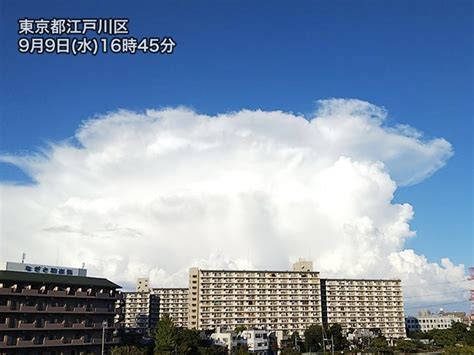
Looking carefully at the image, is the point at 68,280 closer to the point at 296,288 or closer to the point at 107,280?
the point at 107,280

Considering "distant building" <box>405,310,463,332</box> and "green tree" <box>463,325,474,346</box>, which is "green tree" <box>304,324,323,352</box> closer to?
"green tree" <box>463,325,474,346</box>

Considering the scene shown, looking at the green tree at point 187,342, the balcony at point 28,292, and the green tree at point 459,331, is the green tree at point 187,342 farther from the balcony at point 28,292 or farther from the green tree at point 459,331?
the green tree at point 459,331

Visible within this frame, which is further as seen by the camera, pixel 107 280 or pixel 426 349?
pixel 426 349

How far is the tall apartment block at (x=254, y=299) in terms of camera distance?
426ft

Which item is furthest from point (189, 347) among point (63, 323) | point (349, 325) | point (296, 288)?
point (349, 325)

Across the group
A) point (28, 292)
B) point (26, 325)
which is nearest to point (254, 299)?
point (28, 292)

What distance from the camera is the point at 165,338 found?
230ft

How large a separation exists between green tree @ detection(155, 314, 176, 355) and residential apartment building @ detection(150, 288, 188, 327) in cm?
8674

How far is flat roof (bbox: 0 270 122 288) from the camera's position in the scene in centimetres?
6175

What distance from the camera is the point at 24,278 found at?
62812 mm

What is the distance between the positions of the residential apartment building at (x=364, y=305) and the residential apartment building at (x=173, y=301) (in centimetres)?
4681

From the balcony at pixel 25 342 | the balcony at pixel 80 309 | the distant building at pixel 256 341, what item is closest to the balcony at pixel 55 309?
the balcony at pixel 80 309

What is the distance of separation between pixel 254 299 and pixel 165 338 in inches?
2628

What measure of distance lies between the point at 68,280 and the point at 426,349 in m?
86.3
